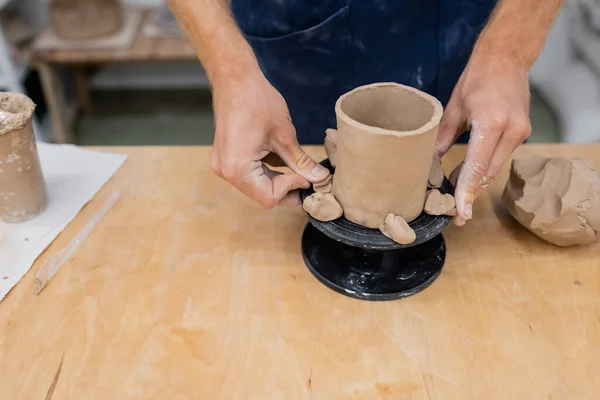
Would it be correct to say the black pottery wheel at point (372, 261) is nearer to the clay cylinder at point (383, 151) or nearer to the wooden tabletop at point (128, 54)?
the clay cylinder at point (383, 151)

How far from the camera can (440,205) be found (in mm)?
967

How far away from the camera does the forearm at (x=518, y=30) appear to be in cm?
106

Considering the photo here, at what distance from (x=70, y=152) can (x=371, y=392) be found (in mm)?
921

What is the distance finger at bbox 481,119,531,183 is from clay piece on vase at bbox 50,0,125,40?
1984 millimetres

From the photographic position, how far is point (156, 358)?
3.01ft

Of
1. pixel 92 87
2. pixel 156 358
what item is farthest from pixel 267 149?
pixel 92 87

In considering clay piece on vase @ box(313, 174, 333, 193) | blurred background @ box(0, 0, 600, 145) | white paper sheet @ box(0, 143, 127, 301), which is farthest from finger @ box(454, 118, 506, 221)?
blurred background @ box(0, 0, 600, 145)

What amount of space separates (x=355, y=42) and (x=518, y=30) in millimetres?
357

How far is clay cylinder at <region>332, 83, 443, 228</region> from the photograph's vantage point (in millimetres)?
851

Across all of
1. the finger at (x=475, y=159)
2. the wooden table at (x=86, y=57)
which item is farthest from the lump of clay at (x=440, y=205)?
the wooden table at (x=86, y=57)

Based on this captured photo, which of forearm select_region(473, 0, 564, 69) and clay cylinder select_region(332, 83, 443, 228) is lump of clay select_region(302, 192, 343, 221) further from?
forearm select_region(473, 0, 564, 69)

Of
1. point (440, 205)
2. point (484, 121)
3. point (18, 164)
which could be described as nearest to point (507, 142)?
point (484, 121)

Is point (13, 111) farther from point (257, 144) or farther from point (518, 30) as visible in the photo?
point (518, 30)

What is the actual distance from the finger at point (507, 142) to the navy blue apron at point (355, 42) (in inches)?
16.3
